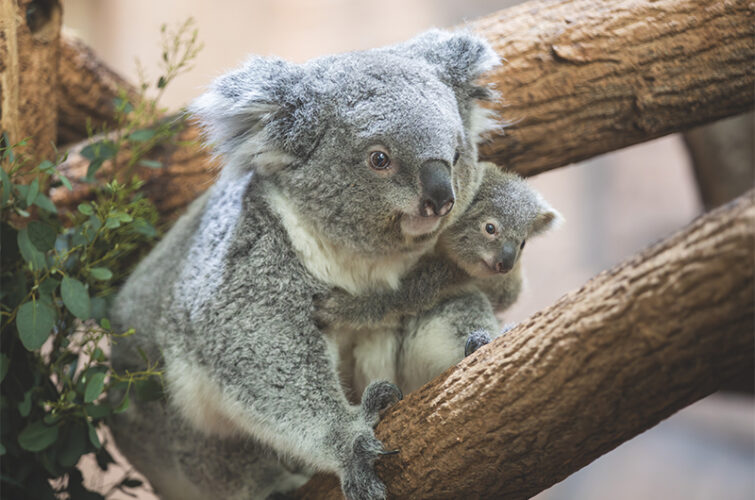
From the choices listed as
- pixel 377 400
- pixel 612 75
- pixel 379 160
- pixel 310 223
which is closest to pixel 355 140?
pixel 379 160

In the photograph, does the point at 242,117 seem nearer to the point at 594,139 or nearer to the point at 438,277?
the point at 438,277

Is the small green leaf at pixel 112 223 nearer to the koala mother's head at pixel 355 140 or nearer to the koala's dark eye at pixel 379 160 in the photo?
the koala mother's head at pixel 355 140

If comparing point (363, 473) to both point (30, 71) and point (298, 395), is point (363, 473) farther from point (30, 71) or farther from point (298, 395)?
point (30, 71)

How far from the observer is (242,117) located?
246 centimetres

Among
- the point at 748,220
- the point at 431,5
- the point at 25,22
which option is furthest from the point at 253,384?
the point at 431,5

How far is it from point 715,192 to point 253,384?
13.5 ft

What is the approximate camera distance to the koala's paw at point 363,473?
215cm

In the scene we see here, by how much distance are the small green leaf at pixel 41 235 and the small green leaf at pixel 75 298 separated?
161mm

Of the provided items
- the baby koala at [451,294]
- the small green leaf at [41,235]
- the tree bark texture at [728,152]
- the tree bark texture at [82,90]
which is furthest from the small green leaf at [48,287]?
the tree bark texture at [728,152]

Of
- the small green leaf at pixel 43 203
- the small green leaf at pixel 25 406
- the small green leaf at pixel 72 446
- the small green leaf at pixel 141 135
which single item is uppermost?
the small green leaf at pixel 141 135

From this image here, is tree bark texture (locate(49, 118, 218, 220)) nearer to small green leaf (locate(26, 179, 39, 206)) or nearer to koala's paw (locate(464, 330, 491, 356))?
small green leaf (locate(26, 179, 39, 206))

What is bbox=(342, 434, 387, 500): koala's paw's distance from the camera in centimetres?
215

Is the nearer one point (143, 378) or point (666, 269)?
point (666, 269)

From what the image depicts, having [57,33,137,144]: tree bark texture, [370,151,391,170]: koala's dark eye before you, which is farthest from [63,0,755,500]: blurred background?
[370,151,391,170]: koala's dark eye
